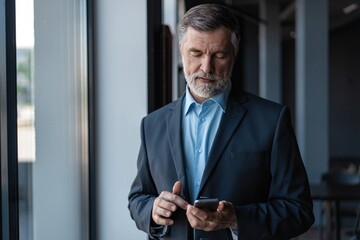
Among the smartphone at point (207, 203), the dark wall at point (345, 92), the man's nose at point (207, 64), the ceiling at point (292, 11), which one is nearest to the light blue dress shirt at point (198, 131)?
the man's nose at point (207, 64)

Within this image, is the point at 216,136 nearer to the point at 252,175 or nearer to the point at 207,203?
the point at 252,175

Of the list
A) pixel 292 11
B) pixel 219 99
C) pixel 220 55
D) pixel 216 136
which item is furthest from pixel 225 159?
pixel 292 11

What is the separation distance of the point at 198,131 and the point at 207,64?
227 millimetres

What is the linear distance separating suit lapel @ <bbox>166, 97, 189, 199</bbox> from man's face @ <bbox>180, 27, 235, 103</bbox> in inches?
5.4

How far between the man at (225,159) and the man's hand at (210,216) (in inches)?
1.0

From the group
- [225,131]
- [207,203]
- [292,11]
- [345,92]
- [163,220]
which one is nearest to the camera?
[207,203]

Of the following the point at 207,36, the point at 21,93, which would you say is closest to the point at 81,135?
the point at 21,93

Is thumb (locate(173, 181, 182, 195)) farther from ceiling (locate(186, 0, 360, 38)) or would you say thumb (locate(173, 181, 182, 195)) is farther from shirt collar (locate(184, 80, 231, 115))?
ceiling (locate(186, 0, 360, 38))

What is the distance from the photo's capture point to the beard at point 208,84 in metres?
1.48

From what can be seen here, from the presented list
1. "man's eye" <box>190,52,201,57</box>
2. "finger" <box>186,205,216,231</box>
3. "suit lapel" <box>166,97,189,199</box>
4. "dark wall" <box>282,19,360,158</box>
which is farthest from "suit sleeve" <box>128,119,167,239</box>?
"dark wall" <box>282,19,360,158</box>

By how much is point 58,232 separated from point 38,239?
0.71 ft

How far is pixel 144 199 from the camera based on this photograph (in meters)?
1.57

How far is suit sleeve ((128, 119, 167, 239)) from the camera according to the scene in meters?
1.51

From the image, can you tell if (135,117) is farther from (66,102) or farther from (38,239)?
(38,239)
